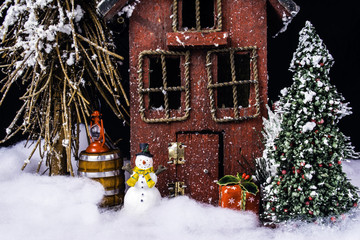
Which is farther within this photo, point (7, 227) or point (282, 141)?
point (282, 141)

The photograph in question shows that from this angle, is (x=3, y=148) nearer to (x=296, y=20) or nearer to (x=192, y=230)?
(x=192, y=230)

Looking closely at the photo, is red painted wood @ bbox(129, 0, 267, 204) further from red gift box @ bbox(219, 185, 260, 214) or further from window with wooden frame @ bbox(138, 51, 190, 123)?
red gift box @ bbox(219, 185, 260, 214)

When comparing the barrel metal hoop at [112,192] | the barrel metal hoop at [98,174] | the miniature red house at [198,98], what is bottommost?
the barrel metal hoop at [112,192]

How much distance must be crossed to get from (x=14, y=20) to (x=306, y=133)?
2.03 m

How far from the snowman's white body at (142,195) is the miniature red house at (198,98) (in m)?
0.26

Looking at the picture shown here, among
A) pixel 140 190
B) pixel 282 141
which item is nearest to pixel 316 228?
pixel 282 141

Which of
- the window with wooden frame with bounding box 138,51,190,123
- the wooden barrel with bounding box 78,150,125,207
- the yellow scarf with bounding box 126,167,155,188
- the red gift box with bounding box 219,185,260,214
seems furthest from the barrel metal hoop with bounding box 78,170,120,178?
the red gift box with bounding box 219,185,260,214

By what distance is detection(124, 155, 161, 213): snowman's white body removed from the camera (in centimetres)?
221

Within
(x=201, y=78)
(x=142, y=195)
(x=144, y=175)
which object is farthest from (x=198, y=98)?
(x=142, y=195)

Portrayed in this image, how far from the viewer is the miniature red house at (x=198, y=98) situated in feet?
8.00

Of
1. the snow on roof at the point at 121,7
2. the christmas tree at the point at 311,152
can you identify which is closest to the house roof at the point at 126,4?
the snow on roof at the point at 121,7

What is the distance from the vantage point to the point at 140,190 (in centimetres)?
225

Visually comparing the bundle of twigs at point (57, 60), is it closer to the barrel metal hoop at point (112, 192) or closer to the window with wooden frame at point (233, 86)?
the barrel metal hoop at point (112, 192)

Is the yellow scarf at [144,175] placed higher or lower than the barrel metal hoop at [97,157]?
lower
